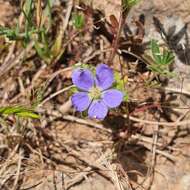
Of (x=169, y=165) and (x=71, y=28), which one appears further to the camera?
(x=71, y=28)

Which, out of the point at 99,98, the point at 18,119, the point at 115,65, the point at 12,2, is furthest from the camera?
the point at 12,2

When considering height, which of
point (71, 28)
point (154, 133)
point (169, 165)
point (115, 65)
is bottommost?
point (169, 165)

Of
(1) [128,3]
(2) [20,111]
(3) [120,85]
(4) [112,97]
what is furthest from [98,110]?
(1) [128,3]

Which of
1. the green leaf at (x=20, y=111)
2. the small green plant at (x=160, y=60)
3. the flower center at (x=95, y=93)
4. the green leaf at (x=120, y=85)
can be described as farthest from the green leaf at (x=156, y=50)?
the green leaf at (x=20, y=111)

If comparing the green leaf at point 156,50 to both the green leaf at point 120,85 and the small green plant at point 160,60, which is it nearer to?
the small green plant at point 160,60

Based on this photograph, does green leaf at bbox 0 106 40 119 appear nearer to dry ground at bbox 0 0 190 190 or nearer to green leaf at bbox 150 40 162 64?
dry ground at bbox 0 0 190 190

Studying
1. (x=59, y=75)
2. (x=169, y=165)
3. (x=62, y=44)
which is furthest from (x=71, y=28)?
(x=169, y=165)

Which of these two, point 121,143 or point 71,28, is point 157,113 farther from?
point 71,28
